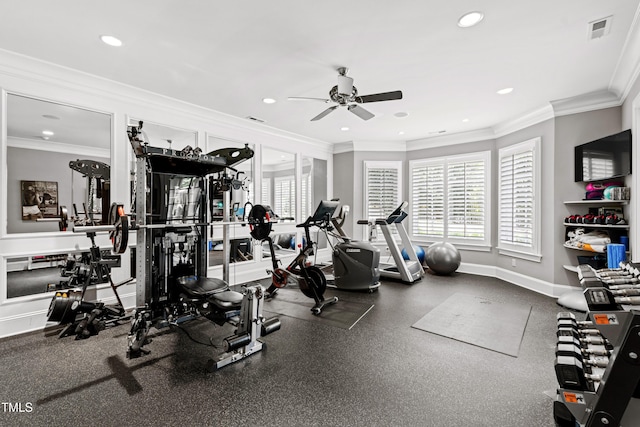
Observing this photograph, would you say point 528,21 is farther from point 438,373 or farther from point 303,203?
point 303,203

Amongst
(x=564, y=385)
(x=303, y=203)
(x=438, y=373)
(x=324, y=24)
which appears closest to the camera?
(x=564, y=385)

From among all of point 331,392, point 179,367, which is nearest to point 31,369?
point 179,367

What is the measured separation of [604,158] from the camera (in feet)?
11.9

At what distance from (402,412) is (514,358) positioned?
1.33 meters

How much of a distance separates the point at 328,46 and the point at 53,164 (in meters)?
3.30

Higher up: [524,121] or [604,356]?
[524,121]

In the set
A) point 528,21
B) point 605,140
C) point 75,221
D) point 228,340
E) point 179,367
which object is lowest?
point 179,367

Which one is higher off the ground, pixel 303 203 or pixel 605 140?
pixel 605 140

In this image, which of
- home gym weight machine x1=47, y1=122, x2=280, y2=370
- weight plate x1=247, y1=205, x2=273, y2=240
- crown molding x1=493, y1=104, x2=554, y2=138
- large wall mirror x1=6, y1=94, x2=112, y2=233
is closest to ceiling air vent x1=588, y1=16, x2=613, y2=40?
crown molding x1=493, y1=104, x2=554, y2=138

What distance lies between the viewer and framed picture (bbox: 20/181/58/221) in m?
3.11

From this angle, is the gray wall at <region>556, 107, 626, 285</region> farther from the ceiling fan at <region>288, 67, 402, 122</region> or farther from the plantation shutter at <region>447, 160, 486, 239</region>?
the ceiling fan at <region>288, 67, 402, 122</region>

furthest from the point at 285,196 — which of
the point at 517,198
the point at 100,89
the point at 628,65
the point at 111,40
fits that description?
the point at 628,65

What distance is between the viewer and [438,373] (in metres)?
2.29

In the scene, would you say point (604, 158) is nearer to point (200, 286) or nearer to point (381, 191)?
point (381, 191)
